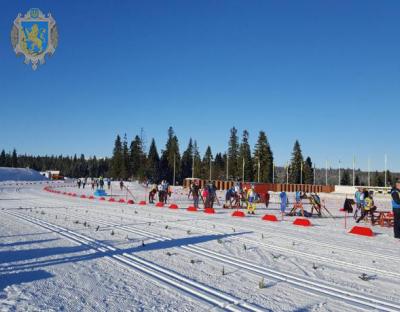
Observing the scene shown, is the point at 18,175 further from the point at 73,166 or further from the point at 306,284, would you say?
the point at 306,284

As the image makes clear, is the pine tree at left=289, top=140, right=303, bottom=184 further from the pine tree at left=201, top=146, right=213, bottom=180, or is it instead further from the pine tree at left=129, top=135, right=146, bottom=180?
the pine tree at left=129, top=135, right=146, bottom=180

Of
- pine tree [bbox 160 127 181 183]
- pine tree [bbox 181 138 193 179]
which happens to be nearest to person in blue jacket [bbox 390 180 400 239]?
pine tree [bbox 160 127 181 183]

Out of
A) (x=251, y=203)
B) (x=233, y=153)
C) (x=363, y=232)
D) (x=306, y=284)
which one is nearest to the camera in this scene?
(x=306, y=284)

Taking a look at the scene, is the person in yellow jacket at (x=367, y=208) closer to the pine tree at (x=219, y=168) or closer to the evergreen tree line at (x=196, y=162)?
the evergreen tree line at (x=196, y=162)

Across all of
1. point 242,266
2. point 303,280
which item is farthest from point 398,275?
point 242,266

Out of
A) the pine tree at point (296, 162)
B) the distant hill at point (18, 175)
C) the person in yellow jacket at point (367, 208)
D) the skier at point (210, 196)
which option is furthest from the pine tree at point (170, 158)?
the person in yellow jacket at point (367, 208)

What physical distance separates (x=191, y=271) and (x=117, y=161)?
331 ft

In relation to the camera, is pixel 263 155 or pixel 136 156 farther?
pixel 136 156

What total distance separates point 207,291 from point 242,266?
6.27 ft

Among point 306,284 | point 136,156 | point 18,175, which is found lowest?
point 306,284

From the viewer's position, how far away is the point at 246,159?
9106 centimetres

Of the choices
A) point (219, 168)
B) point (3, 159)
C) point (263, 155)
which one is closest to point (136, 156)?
point (219, 168)

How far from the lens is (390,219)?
16.3m

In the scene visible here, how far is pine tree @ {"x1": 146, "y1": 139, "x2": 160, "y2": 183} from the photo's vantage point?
97562mm
